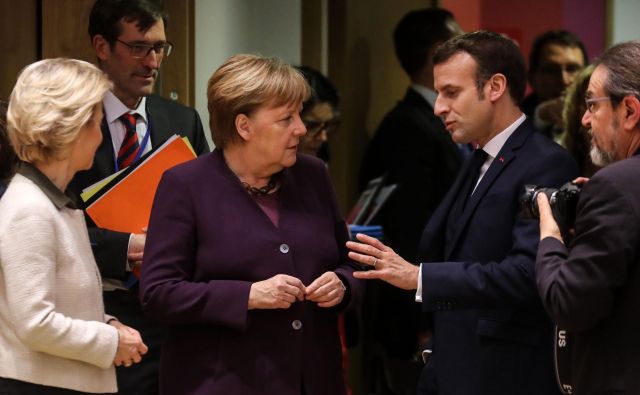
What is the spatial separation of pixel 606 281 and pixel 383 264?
29.3 inches

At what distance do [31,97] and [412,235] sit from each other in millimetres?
2854

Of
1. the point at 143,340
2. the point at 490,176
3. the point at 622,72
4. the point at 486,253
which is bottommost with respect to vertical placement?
the point at 143,340

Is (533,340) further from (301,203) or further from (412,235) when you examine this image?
(412,235)

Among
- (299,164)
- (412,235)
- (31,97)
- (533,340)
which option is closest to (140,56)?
(299,164)

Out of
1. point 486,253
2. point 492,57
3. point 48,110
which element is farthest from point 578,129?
point 48,110

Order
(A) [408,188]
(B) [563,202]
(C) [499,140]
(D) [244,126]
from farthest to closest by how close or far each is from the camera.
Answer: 1. (A) [408,188]
2. (C) [499,140]
3. (D) [244,126]
4. (B) [563,202]

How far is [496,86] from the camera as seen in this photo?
3443mm

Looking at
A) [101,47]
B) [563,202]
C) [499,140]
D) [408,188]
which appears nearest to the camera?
[563,202]

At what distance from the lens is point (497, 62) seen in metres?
3.46

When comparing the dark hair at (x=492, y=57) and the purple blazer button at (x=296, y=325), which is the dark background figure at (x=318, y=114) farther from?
the purple blazer button at (x=296, y=325)

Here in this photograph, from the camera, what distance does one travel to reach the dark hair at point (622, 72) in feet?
9.33

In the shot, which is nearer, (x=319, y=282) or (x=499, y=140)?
(x=319, y=282)

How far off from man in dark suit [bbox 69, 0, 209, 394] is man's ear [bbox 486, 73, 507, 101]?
1039 mm

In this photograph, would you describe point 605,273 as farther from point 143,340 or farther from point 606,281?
point 143,340
